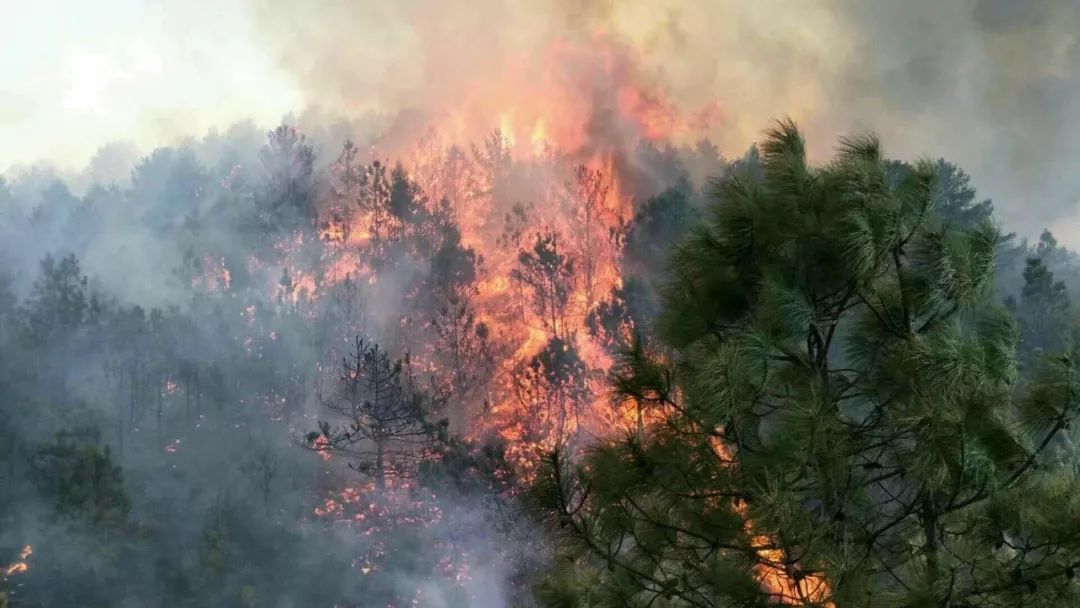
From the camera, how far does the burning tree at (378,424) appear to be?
49.9 feet

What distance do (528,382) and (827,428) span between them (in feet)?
47.4

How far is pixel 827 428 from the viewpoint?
304cm

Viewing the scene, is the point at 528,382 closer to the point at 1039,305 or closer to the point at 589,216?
the point at 589,216

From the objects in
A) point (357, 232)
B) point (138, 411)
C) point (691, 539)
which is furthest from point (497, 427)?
point (691, 539)

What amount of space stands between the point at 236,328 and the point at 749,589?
16093 mm

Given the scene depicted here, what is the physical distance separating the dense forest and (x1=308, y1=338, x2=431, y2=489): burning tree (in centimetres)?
9

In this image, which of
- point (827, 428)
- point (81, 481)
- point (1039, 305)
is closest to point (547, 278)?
point (81, 481)

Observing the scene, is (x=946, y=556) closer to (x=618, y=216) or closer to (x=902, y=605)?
(x=902, y=605)

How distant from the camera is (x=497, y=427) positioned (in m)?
17.0

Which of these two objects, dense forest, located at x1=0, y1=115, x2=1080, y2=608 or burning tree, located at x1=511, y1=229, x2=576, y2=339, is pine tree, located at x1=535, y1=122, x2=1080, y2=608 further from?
burning tree, located at x1=511, y1=229, x2=576, y2=339

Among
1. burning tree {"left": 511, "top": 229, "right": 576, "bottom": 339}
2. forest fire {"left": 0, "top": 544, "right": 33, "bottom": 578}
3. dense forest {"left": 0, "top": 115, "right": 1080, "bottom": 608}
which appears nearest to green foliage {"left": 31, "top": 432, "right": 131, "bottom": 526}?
dense forest {"left": 0, "top": 115, "right": 1080, "bottom": 608}

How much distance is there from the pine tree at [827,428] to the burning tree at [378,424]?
1200 centimetres

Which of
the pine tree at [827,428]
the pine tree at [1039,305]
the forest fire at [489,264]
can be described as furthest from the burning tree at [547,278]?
the pine tree at [827,428]

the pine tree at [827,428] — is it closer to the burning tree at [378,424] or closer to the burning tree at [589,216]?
the burning tree at [378,424]
